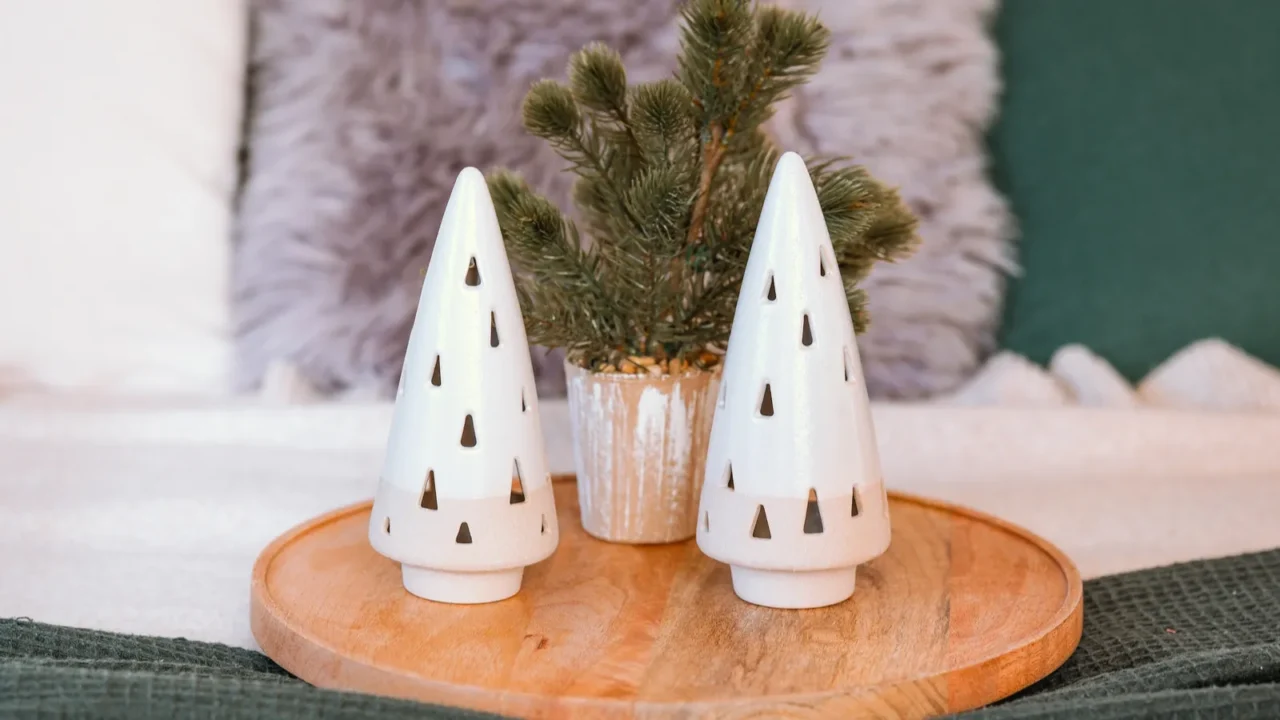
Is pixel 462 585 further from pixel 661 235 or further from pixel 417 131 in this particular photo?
pixel 417 131

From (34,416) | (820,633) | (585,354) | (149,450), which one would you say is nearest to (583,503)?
(585,354)

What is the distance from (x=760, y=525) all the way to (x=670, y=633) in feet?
0.23

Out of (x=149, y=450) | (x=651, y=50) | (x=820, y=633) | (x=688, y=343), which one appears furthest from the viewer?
(x=651, y=50)

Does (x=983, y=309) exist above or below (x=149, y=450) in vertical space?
above

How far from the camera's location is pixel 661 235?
0.68 meters

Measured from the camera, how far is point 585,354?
74 centimetres

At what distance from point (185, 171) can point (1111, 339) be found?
916mm

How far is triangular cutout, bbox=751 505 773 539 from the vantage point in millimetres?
Result: 605

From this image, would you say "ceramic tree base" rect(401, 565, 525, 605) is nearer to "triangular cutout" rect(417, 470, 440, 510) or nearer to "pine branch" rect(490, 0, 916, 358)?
"triangular cutout" rect(417, 470, 440, 510)

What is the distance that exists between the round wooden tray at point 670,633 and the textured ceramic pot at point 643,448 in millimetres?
19

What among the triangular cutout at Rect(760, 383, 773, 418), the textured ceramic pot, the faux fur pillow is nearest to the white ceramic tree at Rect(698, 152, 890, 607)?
the triangular cutout at Rect(760, 383, 773, 418)

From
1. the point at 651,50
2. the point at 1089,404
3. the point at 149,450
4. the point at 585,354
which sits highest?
the point at 651,50

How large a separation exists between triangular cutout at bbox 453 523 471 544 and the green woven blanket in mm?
103

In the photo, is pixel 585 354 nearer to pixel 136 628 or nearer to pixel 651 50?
pixel 136 628
